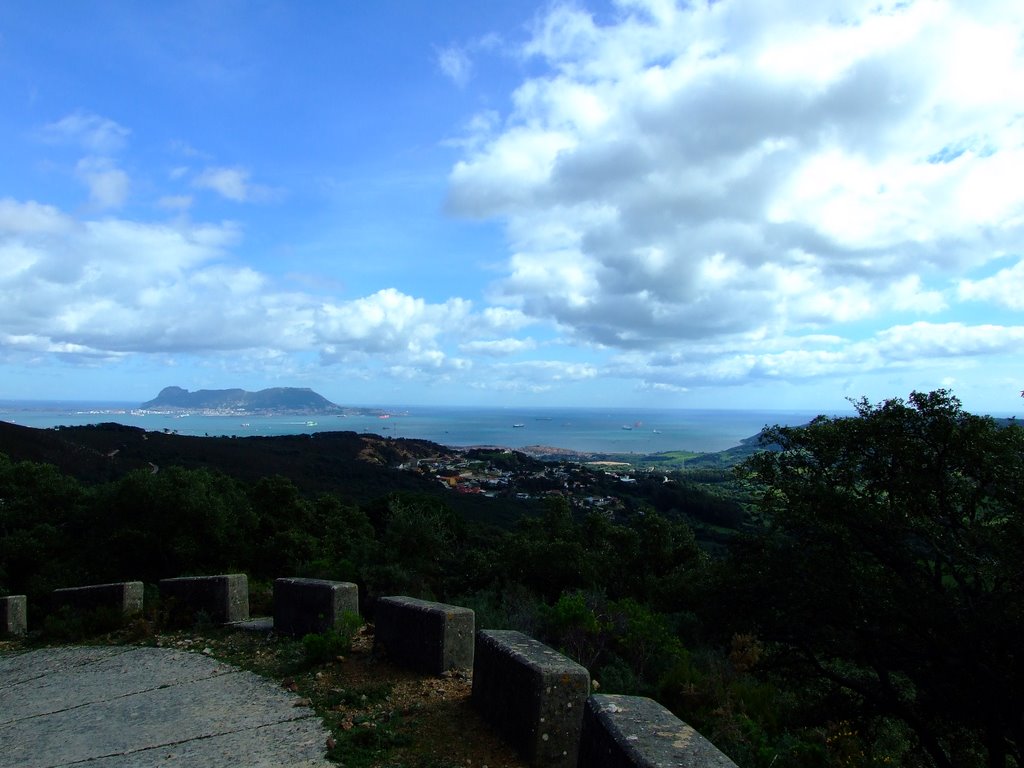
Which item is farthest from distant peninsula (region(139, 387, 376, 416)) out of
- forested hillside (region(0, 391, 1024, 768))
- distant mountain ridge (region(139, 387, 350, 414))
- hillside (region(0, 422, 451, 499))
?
forested hillside (region(0, 391, 1024, 768))

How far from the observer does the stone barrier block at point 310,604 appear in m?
6.40

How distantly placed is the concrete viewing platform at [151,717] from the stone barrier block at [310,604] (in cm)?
78

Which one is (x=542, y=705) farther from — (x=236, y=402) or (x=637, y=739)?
(x=236, y=402)

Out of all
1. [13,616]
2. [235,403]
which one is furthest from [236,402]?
[13,616]

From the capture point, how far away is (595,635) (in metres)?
6.42

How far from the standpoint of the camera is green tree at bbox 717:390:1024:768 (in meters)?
5.87

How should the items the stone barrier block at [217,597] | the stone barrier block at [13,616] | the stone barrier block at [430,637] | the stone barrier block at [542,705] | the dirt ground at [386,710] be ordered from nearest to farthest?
the stone barrier block at [542,705] < the dirt ground at [386,710] < the stone barrier block at [430,637] < the stone barrier block at [217,597] < the stone barrier block at [13,616]

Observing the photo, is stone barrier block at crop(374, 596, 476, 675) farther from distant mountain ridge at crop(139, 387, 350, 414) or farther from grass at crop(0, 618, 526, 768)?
distant mountain ridge at crop(139, 387, 350, 414)

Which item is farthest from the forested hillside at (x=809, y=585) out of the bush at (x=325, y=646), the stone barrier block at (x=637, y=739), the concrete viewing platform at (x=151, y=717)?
the concrete viewing platform at (x=151, y=717)

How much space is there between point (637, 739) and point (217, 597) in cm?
626

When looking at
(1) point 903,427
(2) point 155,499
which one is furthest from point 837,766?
(2) point 155,499

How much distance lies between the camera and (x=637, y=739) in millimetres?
2893

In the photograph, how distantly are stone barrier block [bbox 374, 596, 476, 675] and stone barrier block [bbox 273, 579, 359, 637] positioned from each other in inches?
39.0

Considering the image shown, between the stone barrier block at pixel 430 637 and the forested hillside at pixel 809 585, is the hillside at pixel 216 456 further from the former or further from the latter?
the stone barrier block at pixel 430 637
